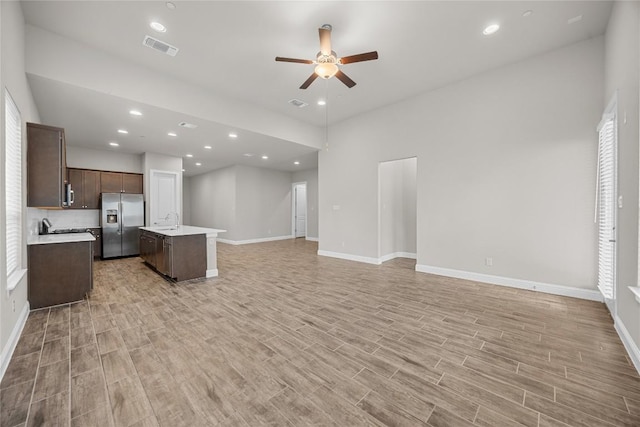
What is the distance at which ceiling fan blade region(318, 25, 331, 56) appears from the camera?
296cm

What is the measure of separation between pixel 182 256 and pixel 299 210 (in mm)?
7325

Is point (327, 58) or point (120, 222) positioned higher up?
point (327, 58)

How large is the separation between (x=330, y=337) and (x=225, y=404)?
1130 mm

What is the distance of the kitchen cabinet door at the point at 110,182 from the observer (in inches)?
275

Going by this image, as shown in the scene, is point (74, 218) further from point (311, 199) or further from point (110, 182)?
point (311, 199)

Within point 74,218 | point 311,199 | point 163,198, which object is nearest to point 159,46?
point 163,198

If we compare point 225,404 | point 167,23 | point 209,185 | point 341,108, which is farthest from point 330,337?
point 209,185

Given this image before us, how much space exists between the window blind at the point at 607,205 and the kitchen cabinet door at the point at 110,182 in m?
9.87

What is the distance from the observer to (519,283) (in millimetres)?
4074

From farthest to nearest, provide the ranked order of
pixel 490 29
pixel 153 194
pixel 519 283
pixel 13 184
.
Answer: pixel 153 194
pixel 519 283
pixel 490 29
pixel 13 184

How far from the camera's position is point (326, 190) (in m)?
7.01

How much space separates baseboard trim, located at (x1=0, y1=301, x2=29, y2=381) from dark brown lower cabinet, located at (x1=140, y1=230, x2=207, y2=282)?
66.5 inches

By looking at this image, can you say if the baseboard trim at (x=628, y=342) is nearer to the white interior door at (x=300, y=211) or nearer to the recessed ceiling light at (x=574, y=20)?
the recessed ceiling light at (x=574, y=20)

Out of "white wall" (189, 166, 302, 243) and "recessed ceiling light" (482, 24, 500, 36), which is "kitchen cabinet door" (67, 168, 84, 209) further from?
"recessed ceiling light" (482, 24, 500, 36)
